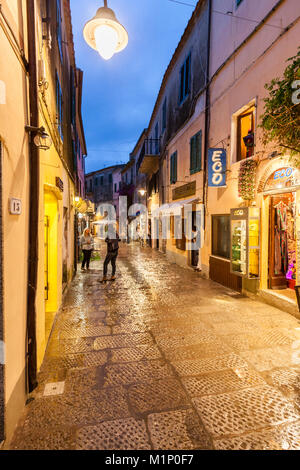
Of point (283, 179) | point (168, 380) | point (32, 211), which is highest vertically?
point (283, 179)

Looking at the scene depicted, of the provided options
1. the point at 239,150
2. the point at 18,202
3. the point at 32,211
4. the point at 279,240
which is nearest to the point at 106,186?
the point at 239,150

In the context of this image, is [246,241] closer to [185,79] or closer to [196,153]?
[196,153]

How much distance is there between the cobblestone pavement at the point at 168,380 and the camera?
2.41 metres

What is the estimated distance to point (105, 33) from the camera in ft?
11.0

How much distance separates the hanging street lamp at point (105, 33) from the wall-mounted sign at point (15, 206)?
8.17ft

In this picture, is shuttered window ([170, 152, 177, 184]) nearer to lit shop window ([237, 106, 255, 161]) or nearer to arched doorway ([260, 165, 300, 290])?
lit shop window ([237, 106, 255, 161])

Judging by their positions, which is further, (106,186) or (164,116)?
(106,186)

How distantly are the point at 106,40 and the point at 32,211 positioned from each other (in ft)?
8.39

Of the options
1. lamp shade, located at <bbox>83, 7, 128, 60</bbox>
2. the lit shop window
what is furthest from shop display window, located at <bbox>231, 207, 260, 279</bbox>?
lamp shade, located at <bbox>83, 7, 128, 60</bbox>

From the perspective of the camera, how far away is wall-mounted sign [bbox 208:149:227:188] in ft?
26.7

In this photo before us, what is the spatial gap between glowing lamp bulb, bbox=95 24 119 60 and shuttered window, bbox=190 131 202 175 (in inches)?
289

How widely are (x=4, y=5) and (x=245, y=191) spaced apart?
6.26 m

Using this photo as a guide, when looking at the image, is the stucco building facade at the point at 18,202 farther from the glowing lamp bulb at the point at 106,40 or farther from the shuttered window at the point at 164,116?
the shuttered window at the point at 164,116
